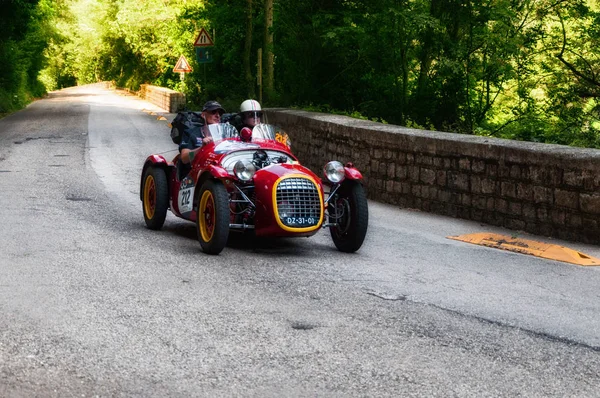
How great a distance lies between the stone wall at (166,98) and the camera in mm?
43250

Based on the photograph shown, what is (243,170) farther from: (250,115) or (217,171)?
(250,115)

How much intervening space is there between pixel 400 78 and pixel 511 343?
14.2 m

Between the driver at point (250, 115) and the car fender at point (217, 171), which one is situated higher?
the driver at point (250, 115)

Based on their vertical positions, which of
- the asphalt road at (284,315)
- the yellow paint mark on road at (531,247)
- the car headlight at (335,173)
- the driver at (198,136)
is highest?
the driver at (198,136)

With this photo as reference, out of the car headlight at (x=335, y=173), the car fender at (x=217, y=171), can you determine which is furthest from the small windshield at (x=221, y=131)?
the car headlight at (x=335, y=173)

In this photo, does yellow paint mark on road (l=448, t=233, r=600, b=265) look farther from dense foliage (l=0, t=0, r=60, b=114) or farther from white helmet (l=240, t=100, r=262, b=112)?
dense foliage (l=0, t=0, r=60, b=114)

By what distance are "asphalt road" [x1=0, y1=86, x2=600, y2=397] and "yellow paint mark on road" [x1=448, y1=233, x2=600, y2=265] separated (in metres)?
0.23

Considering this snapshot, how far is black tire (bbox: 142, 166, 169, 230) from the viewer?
1116cm

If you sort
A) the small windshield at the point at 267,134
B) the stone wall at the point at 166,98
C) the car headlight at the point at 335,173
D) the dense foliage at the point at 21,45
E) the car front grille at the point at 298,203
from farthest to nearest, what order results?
the stone wall at the point at 166,98 → the dense foliage at the point at 21,45 → the small windshield at the point at 267,134 → the car headlight at the point at 335,173 → the car front grille at the point at 298,203

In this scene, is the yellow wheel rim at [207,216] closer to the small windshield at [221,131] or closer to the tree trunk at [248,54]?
the small windshield at [221,131]

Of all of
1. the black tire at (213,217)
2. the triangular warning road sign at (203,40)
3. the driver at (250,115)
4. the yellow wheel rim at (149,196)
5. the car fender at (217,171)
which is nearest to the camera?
the black tire at (213,217)

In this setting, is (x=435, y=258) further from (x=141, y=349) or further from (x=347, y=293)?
(x=141, y=349)

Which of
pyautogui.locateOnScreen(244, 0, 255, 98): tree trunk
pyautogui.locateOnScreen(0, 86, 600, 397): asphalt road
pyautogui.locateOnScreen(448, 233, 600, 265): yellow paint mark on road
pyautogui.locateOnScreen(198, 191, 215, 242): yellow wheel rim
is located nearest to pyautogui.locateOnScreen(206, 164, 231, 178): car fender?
pyautogui.locateOnScreen(198, 191, 215, 242): yellow wheel rim

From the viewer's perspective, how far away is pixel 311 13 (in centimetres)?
2147
